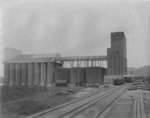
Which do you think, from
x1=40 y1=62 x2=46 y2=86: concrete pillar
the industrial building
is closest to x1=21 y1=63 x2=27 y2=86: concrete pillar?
the industrial building

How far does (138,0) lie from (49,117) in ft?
7.97

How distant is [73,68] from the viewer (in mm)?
3023

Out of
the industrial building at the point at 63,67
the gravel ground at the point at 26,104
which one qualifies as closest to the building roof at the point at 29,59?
the industrial building at the point at 63,67

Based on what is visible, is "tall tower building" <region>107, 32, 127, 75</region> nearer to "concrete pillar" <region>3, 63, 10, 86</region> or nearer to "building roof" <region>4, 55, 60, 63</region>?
"building roof" <region>4, 55, 60, 63</region>

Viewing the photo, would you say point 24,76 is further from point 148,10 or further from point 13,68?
point 148,10

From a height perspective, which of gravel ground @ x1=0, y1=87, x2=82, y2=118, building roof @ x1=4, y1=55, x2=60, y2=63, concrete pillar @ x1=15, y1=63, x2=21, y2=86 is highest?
building roof @ x1=4, y1=55, x2=60, y2=63

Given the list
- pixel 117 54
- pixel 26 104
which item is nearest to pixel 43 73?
pixel 117 54

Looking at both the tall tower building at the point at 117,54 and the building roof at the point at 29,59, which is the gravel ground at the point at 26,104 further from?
the tall tower building at the point at 117,54

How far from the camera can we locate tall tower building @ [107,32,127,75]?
284 centimetres

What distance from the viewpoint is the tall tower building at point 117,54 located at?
9.32 feet

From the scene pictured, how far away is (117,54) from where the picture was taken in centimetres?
287

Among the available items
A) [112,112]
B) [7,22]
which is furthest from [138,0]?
[7,22]

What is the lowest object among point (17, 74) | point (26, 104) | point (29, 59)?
point (26, 104)

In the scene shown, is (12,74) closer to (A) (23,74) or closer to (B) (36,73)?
(A) (23,74)
